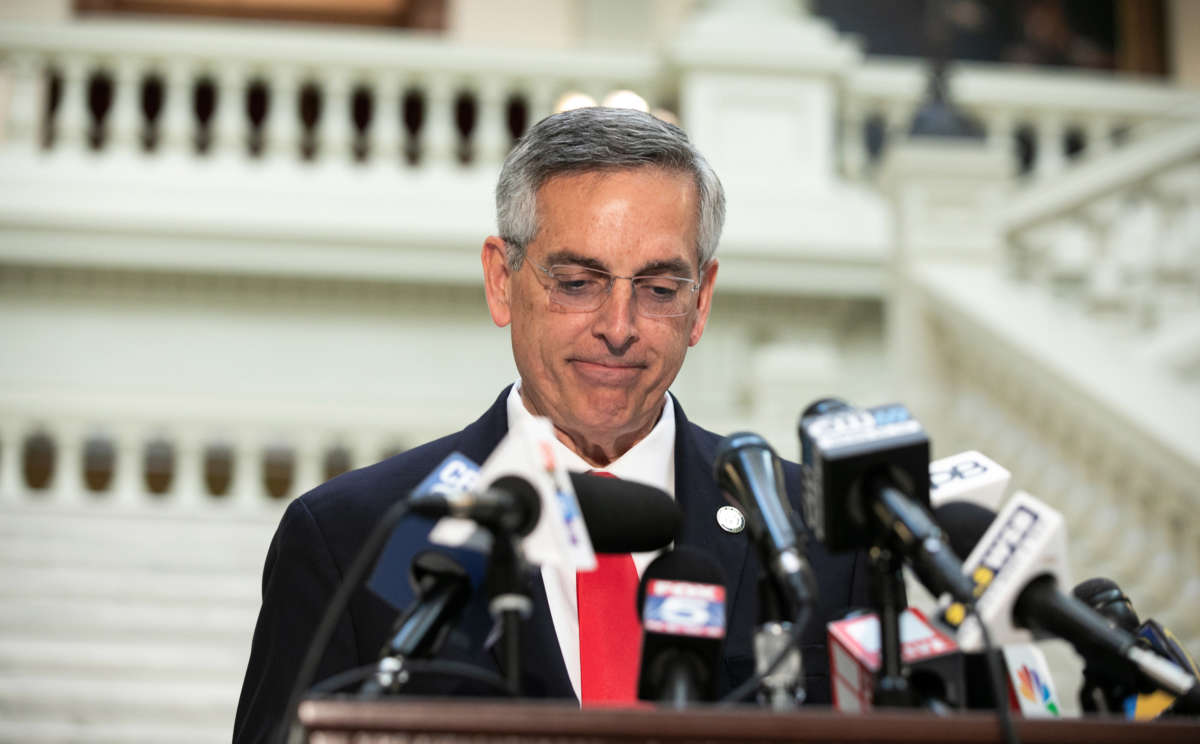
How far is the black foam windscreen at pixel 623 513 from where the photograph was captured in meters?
1.59

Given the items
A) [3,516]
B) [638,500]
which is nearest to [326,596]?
[638,500]

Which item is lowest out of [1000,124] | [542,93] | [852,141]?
[852,141]

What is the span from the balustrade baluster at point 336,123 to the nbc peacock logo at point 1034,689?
5773 mm

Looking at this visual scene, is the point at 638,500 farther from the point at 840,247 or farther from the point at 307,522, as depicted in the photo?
the point at 840,247

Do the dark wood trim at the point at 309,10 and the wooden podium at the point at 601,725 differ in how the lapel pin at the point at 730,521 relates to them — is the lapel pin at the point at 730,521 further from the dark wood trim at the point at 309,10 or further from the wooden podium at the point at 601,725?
the dark wood trim at the point at 309,10

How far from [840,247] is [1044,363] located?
2.05 meters

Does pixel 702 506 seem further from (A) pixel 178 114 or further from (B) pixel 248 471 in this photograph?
(A) pixel 178 114

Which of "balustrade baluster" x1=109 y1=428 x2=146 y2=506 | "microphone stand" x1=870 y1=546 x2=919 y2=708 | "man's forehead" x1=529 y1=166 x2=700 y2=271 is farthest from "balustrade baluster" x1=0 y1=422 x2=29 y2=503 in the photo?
"microphone stand" x1=870 y1=546 x2=919 y2=708

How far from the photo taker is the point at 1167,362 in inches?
215

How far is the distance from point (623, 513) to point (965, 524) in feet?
1.22

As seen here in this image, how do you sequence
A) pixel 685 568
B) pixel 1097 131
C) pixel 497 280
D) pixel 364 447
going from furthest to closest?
pixel 1097 131 → pixel 364 447 → pixel 497 280 → pixel 685 568

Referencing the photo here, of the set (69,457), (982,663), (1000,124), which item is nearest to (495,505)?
(982,663)

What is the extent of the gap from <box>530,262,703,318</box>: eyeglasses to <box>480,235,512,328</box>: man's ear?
0.19m

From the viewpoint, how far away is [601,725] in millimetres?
1223
